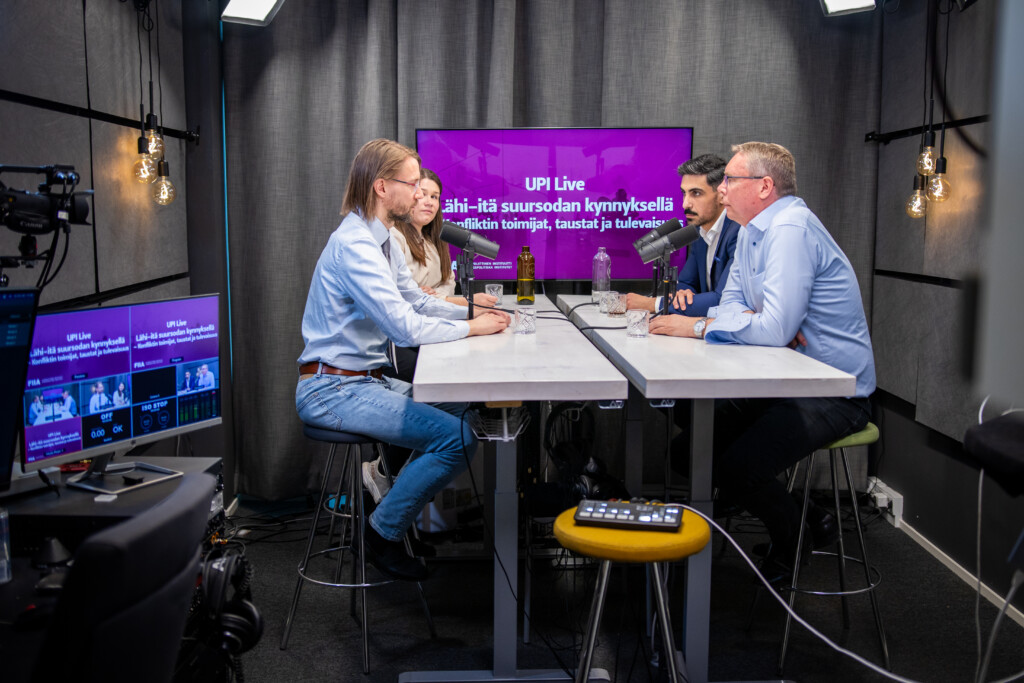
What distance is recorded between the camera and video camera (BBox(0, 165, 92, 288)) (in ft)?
6.03

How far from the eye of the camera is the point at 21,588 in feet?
5.25

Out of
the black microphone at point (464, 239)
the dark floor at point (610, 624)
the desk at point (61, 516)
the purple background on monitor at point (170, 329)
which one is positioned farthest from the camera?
the black microphone at point (464, 239)

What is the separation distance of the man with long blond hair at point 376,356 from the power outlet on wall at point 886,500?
224 centimetres

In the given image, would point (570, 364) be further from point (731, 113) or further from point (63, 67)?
point (731, 113)

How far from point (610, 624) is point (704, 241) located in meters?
1.70

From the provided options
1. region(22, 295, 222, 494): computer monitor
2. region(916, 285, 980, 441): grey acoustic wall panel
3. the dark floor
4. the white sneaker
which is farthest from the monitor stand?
region(916, 285, 980, 441): grey acoustic wall panel

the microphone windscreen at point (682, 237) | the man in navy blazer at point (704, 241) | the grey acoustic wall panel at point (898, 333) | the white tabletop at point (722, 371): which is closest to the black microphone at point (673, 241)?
the microphone windscreen at point (682, 237)

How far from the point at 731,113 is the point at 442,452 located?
2454mm

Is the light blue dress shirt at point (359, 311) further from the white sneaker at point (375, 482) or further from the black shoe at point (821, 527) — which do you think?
the black shoe at point (821, 527)

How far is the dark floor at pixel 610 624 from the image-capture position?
8.89 feet

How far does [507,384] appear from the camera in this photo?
6.66 feet

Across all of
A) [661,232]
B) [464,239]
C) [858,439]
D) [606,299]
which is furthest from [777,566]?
[464,239]

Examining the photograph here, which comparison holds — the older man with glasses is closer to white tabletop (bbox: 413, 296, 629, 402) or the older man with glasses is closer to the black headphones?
white tabletop (bbox: 413, 296, 629, 402)

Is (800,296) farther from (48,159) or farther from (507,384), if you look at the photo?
(48,159)
